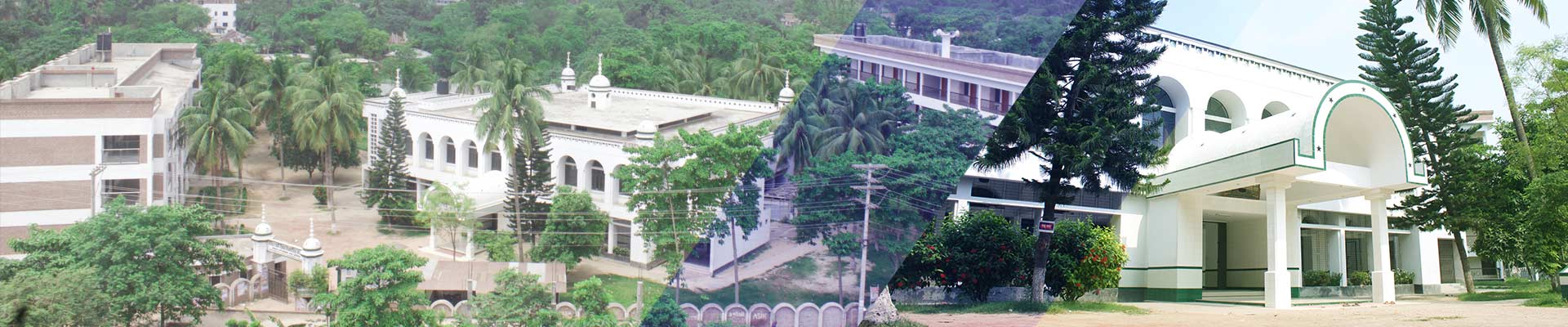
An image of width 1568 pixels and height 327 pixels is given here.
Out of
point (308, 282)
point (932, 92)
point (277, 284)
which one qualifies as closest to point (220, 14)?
point (277, 284)

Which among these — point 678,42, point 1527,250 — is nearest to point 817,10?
point 678,42

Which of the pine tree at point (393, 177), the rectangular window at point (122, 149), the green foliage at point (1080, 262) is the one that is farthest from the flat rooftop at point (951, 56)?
the pine tree at point (393, 177)

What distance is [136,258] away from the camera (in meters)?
12.2

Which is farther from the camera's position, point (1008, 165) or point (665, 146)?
point (665, 146)

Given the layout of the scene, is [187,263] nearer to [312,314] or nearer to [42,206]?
[312,314]

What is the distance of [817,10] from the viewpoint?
40.8m

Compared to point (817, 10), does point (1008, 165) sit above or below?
below

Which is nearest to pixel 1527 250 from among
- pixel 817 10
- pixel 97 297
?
pixel 97 297

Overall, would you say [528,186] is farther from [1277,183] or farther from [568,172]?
[1277,183]

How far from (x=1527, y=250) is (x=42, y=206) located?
16206 mm

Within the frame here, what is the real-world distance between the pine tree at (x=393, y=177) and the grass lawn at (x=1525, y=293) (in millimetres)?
14019

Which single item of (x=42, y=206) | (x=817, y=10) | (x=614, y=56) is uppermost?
(x=817, y=10)

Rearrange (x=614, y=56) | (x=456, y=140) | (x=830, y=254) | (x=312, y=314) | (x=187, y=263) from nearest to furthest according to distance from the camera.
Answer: (x=830, y=254)
(x=187, y=263)
(x=312, y=314)
(x=456, y=140)
(x=614, y=56)

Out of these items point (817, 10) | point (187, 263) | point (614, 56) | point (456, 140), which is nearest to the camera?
point (187, 263)
